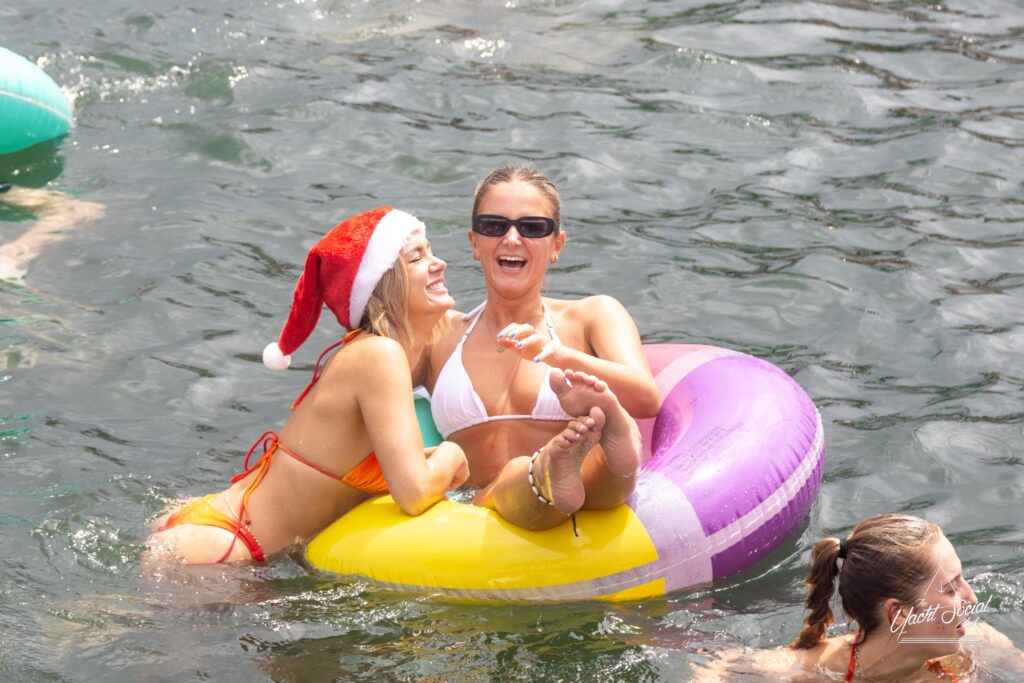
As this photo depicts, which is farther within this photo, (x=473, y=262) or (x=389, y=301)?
(x=473, y=262)

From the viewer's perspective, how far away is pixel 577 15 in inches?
470

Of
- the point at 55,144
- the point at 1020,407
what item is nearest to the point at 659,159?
the point at 1020,407

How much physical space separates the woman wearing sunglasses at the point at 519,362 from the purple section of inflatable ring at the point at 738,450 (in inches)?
9.1

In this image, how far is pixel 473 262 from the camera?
8.15 meters

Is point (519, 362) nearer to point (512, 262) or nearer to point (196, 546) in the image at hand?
point (512, 262)

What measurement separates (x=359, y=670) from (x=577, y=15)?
841 cm

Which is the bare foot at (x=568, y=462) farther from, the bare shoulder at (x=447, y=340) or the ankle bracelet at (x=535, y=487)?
the bare shoulder at (x=447, y=340)

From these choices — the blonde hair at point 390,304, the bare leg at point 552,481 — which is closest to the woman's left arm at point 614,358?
the bare leg at point 552,481

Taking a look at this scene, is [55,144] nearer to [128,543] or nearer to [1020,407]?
[128,543]

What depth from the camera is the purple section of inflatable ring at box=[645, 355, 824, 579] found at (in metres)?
5.04

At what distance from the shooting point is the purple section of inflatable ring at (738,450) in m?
5.04

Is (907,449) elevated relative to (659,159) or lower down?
lower down

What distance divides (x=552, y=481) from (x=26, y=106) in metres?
6.10

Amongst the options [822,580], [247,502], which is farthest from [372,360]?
[822,580]
